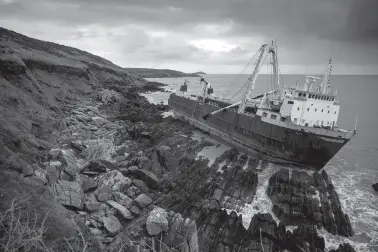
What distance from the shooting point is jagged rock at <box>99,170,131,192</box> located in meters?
14.6

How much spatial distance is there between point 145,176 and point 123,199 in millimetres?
2936

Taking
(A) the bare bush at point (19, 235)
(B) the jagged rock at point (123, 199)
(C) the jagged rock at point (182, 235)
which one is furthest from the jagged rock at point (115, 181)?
(A) the bare bush at point (19, 235)

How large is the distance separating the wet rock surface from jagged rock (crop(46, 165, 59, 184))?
1282cm

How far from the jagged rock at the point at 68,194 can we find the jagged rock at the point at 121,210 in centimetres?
147

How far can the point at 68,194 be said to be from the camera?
11.9m

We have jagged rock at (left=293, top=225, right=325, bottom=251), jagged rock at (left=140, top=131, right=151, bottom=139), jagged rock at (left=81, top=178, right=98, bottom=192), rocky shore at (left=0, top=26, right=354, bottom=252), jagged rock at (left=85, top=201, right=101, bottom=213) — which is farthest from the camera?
jagged rock at (left=140, top=131, right=151, bottom=139)

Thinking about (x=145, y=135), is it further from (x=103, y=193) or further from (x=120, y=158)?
(x=103, y=193)

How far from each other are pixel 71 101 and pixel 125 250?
2807 centimetres

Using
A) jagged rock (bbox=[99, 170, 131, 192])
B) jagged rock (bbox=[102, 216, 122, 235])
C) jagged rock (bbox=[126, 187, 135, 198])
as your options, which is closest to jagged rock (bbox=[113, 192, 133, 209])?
jagged rock (bbox=[126, 187, 135, 198])

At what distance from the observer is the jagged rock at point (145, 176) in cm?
1602

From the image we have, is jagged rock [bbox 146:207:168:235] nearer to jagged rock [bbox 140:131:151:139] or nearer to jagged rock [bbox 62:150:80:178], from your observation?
jagged rock [bbox 62:150:80:178]

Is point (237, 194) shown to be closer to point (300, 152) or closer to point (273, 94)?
point (300, 152)

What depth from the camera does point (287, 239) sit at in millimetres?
12758

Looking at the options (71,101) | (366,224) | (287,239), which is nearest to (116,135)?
(71,101)
